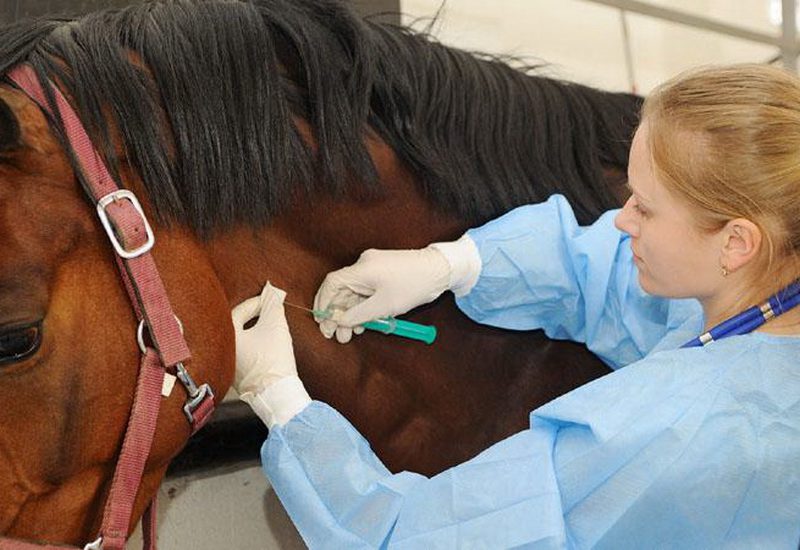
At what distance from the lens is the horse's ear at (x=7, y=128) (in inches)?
28.8

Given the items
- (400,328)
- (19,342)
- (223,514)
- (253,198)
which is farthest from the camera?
(223,514)

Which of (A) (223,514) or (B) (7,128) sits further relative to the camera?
(A) (223,514)

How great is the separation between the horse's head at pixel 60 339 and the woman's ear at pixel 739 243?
0.45 m

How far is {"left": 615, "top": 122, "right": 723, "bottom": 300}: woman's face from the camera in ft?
2.62

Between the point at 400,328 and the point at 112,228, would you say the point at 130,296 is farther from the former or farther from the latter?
the point at 400,328

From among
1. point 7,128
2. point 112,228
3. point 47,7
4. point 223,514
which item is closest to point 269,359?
point 112,228

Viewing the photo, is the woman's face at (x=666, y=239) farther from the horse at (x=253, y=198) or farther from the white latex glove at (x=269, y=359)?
the white latex glove at (x=269, y=359)

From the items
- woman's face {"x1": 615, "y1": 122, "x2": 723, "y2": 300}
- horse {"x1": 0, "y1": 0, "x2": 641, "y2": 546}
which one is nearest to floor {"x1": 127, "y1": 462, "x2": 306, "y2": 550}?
horse {"x1": 0, "y1": 0, "x2": 641, "y2": 546}

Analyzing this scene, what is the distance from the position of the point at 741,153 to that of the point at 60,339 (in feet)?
1.88

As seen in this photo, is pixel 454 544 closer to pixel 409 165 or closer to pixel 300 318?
pixel 300 318

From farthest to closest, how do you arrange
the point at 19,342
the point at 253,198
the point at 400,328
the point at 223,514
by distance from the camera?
the point at 223,514
the point at 400,328
the point at 253,198
the point at 19,342

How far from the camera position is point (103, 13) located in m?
0.89

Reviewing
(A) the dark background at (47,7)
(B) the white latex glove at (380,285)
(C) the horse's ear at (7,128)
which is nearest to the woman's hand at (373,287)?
(B) the white latex glove at (380,285)

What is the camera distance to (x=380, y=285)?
3.06 feet
